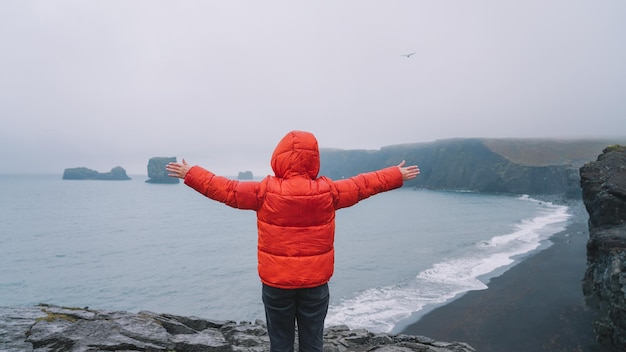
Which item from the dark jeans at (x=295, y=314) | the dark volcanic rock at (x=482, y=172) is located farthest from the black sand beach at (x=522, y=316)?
the dark volcanic rock at (x=482, y=172)

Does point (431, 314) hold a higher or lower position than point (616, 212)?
lower

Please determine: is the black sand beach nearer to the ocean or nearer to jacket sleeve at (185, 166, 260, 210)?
the ocean

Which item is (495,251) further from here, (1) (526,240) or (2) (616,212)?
Answer: (2) (616,212)

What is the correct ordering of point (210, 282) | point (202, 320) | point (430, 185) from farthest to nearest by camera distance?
1. point (430, 185)
2. point (210, 282)
3. point (202, 320)

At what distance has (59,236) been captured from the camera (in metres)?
54.8

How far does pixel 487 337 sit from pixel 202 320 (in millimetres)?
13362

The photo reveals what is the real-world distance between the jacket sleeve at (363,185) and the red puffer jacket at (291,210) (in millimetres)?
152

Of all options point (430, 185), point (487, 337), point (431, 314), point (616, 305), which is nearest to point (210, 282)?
point (431, 314)

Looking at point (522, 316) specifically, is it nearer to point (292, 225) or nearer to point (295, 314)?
point (295, 314)

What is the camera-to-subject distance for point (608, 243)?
1359 cm

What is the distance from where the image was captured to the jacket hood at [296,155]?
12.3ft

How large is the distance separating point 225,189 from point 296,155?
2.98ft

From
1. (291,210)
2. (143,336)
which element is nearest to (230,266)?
(143,336)

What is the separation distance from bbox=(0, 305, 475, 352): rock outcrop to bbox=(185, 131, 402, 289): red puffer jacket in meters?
3.17
